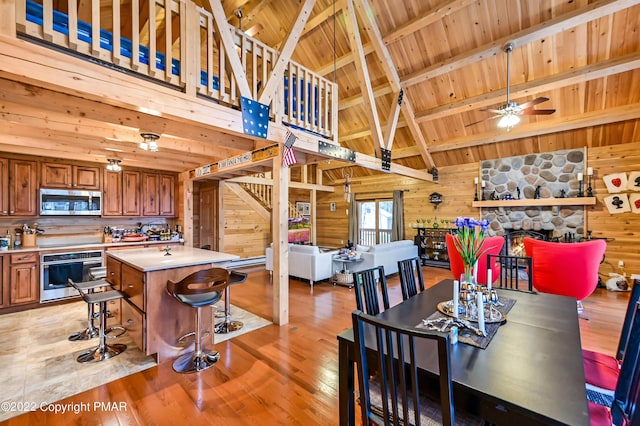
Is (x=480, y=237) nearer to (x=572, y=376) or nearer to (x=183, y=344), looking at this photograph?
(x=572, y=376)

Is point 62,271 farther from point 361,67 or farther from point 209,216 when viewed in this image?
point 361,67

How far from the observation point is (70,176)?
191 inches

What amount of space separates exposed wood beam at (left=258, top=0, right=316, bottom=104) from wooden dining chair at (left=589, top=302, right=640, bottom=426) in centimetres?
345

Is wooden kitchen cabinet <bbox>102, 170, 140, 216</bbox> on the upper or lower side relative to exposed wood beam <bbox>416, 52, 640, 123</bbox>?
lower

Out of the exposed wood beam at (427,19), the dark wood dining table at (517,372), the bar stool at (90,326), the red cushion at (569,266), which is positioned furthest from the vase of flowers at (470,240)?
the exposed wood beam at (427,19)

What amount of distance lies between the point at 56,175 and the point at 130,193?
110cm

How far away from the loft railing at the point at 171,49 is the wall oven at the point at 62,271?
3.45m

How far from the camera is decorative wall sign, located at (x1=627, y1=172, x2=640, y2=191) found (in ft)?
17.5

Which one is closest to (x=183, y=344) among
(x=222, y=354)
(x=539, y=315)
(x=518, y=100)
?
(x=222, y=354)

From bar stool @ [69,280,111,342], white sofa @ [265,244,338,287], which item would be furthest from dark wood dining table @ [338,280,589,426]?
white sofa @ [265,244,338,287]

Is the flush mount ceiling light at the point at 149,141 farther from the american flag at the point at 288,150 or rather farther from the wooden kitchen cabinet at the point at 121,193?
the wooden kitchen cabinet at the point at 121,193

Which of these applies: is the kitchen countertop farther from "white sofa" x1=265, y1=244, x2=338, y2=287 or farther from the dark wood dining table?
the dark wood dining table

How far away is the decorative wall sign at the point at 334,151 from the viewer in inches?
161

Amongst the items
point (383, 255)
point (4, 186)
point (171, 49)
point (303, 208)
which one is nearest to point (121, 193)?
point (4, 186)
